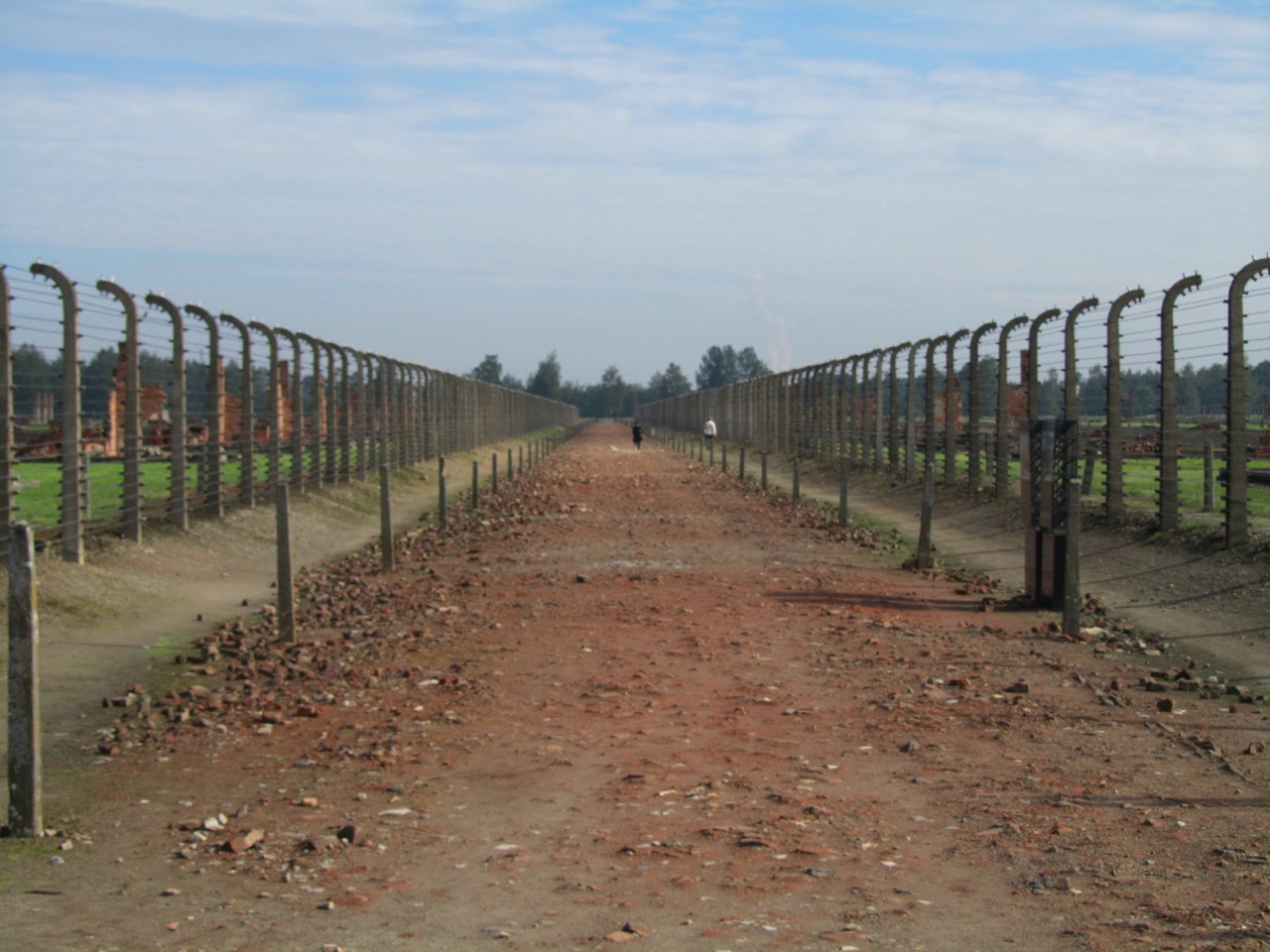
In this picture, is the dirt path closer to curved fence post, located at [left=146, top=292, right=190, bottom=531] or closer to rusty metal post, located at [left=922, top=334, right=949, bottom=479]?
curved fence post, located at [left=146, top=292, right=190, bottom=531]

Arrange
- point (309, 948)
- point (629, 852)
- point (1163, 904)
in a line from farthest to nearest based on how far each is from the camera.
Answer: point (629, 852) → point (1163, 904) → point (309, 948)

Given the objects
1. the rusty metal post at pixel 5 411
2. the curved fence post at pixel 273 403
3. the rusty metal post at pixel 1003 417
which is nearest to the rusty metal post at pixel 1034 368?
the rusty metal post at pixel 1003 417

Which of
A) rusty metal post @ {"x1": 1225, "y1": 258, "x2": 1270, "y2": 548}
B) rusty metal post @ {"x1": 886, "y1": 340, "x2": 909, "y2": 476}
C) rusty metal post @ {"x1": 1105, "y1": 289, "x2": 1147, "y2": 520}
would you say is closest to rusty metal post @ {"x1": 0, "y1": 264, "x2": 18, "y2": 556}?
rusty metal post @ {"x1": 1225, "y1": 258, "x2": 1270, "y2": 548}

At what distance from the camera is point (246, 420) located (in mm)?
22453

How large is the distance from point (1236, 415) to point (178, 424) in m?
12.1

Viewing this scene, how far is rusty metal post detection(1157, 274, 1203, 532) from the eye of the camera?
16.5 meters

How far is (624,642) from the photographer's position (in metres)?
11.0

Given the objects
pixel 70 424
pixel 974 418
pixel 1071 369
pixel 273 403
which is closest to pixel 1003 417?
pixel 974 418

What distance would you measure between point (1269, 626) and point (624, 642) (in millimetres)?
5019

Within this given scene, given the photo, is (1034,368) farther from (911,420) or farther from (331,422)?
(331,422)

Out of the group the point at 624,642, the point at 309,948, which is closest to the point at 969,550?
the point at 624,642

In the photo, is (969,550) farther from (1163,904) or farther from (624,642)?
(1163,904)

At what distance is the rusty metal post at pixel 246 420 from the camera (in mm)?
21844

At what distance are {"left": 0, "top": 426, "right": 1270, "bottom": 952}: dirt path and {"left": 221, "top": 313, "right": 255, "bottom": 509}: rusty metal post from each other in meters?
9.84
